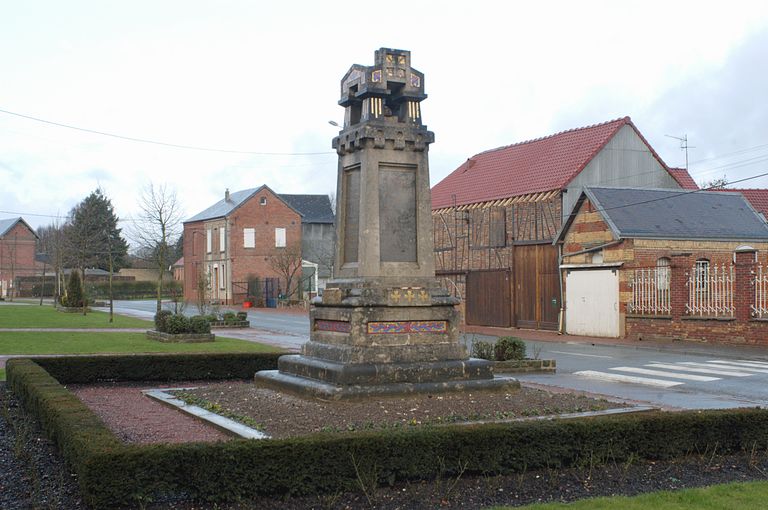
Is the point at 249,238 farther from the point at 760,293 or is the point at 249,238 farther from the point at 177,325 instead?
the point at 760,293

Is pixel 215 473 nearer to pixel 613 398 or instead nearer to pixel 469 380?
pixel 469 380

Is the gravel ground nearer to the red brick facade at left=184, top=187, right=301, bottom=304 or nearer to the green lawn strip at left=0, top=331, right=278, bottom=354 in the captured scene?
the green lawn strip at left=0, top=331, right=278, bottom=354

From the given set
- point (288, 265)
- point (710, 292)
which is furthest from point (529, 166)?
point (288, 265)

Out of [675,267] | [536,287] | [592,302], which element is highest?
[675,267]

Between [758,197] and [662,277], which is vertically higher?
[758,197]

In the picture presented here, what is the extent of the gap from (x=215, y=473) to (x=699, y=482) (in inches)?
163

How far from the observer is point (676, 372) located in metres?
16.0

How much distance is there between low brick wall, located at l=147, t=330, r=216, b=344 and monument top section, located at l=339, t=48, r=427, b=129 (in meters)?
12.9

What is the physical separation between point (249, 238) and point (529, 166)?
100 ft

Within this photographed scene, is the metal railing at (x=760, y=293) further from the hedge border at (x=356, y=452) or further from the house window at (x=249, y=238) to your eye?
the house window at (x=249, y=238)

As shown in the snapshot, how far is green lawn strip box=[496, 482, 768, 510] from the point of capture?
605cm

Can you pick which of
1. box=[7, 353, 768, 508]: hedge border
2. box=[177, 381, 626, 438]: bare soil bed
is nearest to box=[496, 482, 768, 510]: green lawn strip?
box=[7, 353, 768, 508]: hedge border

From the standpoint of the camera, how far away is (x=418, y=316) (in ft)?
35.6

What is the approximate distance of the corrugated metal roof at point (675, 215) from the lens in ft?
86.4
